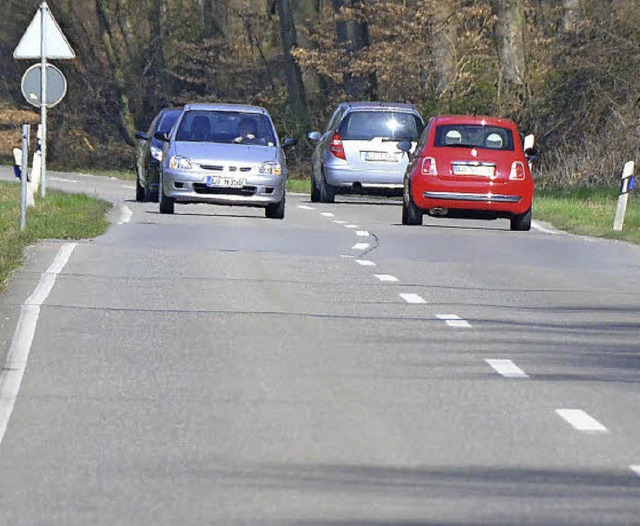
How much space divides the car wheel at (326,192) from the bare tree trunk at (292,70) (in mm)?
17590

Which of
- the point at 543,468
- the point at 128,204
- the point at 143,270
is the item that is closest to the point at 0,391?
the point at 543,468

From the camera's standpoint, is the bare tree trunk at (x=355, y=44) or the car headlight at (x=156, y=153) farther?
the bare tree trunk at (x=355, y=44)

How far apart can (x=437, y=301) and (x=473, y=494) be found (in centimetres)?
818

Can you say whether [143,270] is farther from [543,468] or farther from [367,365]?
[543,468]

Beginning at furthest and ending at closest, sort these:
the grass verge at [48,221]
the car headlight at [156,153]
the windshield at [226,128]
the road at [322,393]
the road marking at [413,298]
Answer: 1. the car headlight at [156,153]
2. the windshield at [226,128]
3. the grass verge at [48,221]
4. the road marking at [413,298]
5. the road at [322,393]

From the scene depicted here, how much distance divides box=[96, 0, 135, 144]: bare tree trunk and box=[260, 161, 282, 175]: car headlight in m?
29.9

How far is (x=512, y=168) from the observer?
89.2 feet

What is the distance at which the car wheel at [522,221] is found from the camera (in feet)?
88.8

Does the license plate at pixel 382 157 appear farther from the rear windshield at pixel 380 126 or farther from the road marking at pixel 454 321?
the road marking at pixel 454 321

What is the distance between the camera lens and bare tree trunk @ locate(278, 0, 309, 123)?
51.9 metres

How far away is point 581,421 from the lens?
9602 mm

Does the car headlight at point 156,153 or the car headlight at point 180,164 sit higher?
the car headlight at point 180,164

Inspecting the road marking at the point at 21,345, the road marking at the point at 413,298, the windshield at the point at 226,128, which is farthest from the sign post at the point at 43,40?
the road marking at the point at 413,298

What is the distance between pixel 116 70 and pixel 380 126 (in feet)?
84.0
